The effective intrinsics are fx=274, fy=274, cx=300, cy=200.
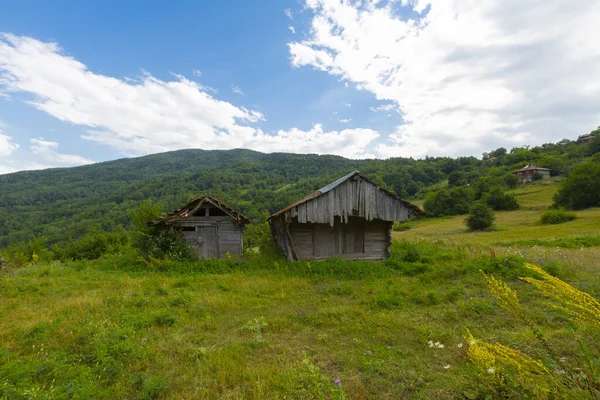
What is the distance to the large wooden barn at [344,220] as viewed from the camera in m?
12.9

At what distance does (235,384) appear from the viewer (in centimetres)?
431

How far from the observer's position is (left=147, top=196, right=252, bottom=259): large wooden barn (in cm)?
1512

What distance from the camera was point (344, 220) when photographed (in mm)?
13828

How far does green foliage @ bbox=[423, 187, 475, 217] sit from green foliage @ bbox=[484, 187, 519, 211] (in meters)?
4.90

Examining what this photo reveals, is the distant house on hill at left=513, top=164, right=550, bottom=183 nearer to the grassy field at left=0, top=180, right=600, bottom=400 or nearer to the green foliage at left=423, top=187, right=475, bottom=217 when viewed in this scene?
the green foliage at left=423, top=187, right=475, bottom=217

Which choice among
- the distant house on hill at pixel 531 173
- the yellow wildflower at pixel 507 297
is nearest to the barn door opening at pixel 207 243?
the yellow wildflower at pixel 507 297

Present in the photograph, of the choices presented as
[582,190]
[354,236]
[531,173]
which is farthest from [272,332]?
[531,173]

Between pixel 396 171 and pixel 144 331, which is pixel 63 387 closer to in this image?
pixel 144 331

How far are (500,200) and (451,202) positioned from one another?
10401mm

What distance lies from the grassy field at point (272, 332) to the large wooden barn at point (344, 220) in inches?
94.3

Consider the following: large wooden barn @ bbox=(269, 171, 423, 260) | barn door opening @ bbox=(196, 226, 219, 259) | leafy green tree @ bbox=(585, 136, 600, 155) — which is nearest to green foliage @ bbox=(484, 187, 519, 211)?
leafy green tree @ bbox=(585, 136, 600, 155)

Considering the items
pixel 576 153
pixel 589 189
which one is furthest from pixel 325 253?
pixel 576 153

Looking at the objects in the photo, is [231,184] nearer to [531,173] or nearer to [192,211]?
[192,211]

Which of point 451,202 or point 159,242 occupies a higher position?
point 451,202
